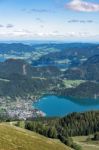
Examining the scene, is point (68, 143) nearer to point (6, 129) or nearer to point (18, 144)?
point (6, 129)

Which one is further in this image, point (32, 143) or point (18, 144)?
point (32, 143)

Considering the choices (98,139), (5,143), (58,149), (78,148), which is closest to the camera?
(5,143)

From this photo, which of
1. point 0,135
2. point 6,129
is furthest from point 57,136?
point 0,135

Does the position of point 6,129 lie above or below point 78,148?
above

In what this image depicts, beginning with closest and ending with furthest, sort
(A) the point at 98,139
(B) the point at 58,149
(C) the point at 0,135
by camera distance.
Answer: (C) the point at 0,135, (B) the point at 58,149, (A) the point at 98,139

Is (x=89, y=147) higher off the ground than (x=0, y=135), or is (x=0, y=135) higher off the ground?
(x=0, y=135)

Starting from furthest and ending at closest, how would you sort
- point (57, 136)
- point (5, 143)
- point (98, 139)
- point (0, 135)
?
point (98, 139), point (57, 136), point (0, 135), point (5, 143)

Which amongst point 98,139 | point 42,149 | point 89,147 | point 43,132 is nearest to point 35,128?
point 43,132

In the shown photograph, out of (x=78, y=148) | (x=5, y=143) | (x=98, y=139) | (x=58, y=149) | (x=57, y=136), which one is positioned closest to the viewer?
(x=5, y=143)

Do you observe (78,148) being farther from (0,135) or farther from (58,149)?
(0,135)
